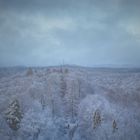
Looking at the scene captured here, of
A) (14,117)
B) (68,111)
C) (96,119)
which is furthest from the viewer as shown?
(68,111)

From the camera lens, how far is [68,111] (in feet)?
111

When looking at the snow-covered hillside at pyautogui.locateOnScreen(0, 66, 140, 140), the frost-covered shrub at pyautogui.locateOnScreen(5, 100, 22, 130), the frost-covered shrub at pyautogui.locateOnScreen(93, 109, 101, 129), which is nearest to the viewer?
the frost-covered shrub at pyautogui.locateOnScreen(5, 100, 22, 130)

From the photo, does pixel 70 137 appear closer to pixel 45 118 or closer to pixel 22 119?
pixel 45 118

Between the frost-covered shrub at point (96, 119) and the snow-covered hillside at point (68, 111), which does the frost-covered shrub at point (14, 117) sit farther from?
the frost-covered shrub at point (96, 119)

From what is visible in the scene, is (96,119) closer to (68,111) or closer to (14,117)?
(68,111)

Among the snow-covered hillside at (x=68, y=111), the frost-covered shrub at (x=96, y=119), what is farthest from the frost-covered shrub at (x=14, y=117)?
the frost-covered shrub at (x=96, y=119)

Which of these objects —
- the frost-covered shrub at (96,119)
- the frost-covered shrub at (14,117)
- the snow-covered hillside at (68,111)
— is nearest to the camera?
the frost-covered shrub at (14,117)

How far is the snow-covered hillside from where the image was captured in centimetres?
2736

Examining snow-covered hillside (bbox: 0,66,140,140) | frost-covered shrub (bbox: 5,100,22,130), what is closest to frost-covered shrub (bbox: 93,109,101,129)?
snow-covered hillside (bbox: 0,66,140,140)

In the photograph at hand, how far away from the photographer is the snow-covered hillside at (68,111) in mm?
27359

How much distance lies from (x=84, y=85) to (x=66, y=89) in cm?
630

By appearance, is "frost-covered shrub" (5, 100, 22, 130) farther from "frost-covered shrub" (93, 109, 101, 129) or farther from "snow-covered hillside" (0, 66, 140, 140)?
"frost-covered shrub" (93, 109, 101, 129)

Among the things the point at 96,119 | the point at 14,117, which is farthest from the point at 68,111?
the point at 14,117

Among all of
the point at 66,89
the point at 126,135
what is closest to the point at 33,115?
the point at 66,89
